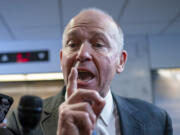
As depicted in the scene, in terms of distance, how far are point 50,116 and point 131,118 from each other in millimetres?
379

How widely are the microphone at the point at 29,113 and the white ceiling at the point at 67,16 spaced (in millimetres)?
1833

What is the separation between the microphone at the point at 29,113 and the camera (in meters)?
0.47

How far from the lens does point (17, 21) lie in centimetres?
266

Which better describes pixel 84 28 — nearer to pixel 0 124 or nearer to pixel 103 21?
pixel 103 21

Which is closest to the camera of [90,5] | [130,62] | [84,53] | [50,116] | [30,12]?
[84,53]

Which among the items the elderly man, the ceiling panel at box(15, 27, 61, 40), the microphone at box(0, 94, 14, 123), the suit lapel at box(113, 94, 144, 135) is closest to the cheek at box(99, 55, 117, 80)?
the elderly man

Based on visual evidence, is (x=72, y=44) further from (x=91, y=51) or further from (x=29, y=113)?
(x=29, y=113)

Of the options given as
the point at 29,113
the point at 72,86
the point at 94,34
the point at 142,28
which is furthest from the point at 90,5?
the point at 29,113

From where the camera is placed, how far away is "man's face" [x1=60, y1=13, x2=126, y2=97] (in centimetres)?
80

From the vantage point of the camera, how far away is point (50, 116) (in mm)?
943

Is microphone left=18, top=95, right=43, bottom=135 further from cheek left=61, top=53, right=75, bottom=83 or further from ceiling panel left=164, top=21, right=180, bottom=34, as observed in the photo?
ceiling panel left=164, top=21, right=180, bottom=34

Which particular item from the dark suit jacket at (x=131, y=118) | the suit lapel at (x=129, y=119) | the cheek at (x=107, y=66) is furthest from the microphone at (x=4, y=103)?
the suit lapel at (x=129, y=119)

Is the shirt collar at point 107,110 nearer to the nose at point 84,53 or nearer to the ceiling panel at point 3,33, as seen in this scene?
the nose at point 84,53

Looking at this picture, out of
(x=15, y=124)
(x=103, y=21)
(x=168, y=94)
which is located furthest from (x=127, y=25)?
(x=15, y=124)
